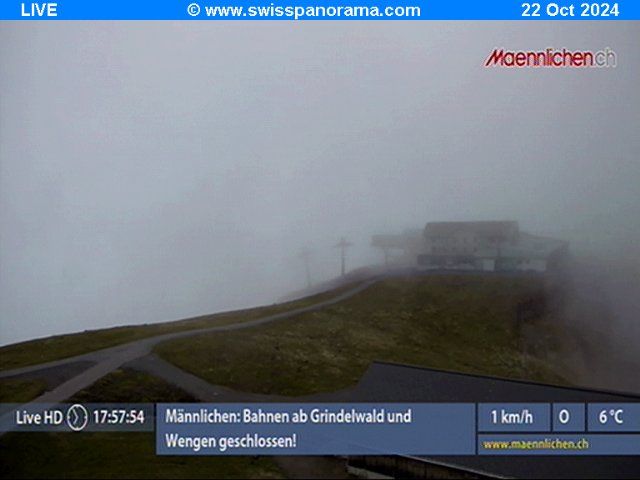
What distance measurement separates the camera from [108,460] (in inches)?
183

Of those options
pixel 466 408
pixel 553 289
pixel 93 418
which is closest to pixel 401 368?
pixel 466 408

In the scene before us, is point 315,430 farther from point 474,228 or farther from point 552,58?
point 552,58

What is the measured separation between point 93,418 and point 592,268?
6.46m

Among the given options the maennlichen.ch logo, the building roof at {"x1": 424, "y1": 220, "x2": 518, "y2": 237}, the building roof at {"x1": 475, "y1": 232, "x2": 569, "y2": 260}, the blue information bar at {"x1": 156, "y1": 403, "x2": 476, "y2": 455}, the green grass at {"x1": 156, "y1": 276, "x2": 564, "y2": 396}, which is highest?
the maennlichen.ch logo

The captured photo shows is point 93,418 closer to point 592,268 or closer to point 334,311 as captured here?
point 334,311

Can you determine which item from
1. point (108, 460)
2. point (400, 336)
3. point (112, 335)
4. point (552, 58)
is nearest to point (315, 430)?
point (400, 336)

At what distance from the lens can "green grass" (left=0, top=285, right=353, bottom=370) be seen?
6.05 metres

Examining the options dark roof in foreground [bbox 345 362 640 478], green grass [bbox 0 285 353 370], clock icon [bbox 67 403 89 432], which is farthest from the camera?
green grass [bbox 0 285 353 370]

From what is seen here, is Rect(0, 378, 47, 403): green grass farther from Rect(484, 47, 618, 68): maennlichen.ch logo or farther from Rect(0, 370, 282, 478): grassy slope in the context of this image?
Rect(484, 47, 618, 68): maennlichen.ch logo

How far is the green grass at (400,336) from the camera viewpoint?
5.81m
